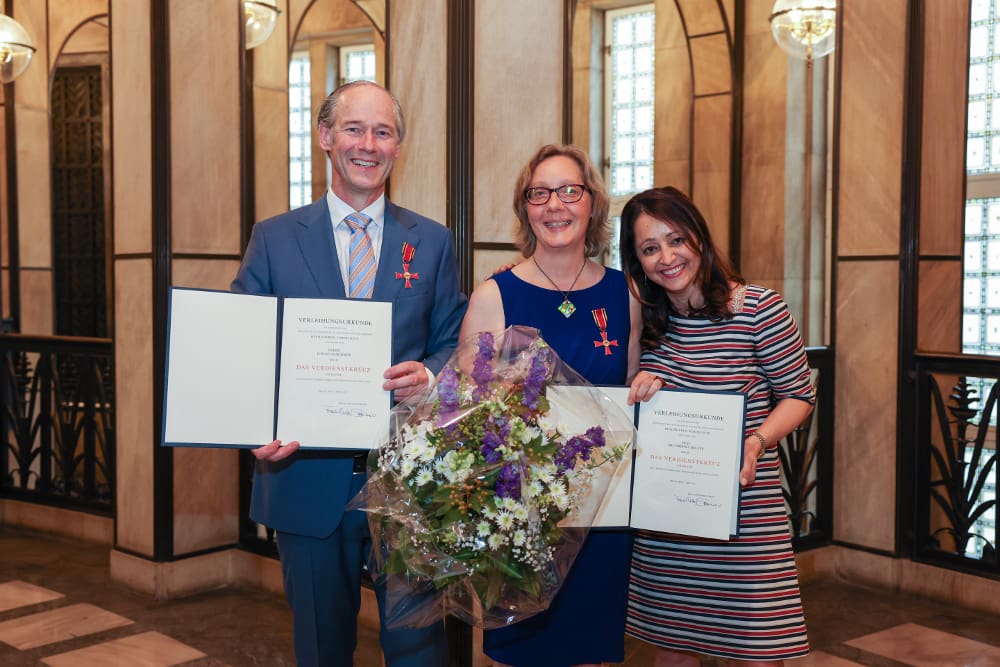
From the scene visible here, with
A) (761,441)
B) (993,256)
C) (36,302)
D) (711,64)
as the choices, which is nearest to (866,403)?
(711,64)

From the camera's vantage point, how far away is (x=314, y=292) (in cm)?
228

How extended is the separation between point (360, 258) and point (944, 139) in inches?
155

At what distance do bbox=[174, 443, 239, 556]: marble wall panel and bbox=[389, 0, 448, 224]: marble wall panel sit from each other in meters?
1.82

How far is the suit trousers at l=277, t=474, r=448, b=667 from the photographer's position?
90.0 inches

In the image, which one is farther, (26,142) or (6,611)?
(26,142)

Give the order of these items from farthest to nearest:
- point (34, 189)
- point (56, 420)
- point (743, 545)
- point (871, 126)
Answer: point (34, 189) < point (56, 420) < point (871, 126) < point (743, 545)

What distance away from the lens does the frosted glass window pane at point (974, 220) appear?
23.4 feet

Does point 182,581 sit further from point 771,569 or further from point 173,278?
point 771,569

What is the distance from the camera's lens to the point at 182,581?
469 cm

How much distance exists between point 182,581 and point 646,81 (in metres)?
6.09

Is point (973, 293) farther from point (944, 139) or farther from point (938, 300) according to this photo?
point (944, 139)

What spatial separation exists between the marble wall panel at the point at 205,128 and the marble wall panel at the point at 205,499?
1.02 m

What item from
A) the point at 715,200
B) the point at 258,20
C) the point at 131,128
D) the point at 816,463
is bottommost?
the point at 816,463

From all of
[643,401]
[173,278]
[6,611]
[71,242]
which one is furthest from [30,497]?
[643,401]
